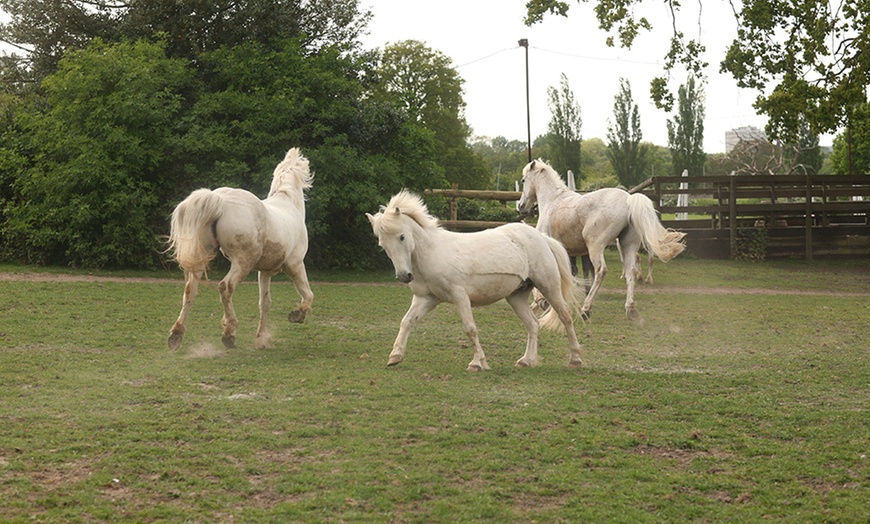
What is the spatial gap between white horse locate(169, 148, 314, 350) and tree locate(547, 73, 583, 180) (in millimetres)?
46267

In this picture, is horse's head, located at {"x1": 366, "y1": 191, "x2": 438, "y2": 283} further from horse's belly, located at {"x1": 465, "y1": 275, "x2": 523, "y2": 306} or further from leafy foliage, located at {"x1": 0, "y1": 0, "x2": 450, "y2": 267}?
Answer: leafy foliage, located at {"x1": 0, "y1": 0, "x2": 450, "y2": 267}

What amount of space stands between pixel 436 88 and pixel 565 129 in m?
8.55

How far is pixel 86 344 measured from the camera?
9.86 metres

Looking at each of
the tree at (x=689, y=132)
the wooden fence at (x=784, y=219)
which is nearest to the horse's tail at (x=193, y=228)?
the wooden fence at (x=784, y=219)

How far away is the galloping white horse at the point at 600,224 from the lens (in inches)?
504

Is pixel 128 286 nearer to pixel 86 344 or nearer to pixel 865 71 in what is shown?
pixel 86 344

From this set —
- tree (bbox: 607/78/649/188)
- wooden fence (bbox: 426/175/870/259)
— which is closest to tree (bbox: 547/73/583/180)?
tree (bbox: 607/78/649/188)

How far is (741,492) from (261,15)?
→ 764 inches

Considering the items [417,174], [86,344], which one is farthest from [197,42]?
[86,344]

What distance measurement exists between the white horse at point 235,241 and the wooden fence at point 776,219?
1349cm

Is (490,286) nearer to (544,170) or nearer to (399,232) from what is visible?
(399,232)

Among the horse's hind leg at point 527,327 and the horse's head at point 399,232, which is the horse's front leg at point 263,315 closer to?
the horse's head at point 399,232

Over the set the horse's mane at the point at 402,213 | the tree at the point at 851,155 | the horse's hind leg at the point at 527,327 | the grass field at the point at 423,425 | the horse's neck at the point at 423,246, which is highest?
the tree at the point at 851,155

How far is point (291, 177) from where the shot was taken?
1134 cm
